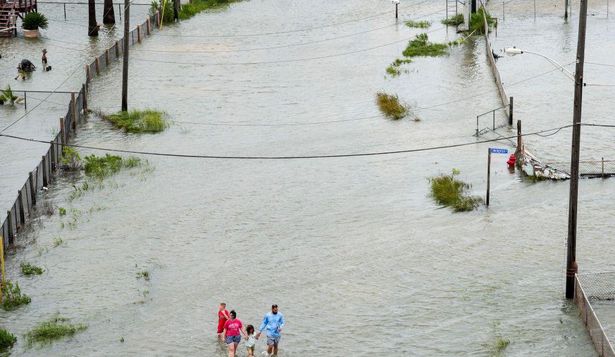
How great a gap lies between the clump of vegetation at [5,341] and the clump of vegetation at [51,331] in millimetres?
450

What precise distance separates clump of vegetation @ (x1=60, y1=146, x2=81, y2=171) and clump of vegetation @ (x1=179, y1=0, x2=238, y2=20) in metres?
35.5

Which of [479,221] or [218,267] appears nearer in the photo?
[218,267]

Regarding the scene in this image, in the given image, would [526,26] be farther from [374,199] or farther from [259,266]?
[259,266]

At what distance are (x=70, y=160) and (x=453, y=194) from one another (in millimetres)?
14348

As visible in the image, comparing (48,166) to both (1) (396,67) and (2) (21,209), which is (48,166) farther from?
(1) (396,67)

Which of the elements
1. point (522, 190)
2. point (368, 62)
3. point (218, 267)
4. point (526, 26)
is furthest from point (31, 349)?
point (526, 26)

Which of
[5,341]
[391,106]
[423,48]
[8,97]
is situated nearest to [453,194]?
[391,106]

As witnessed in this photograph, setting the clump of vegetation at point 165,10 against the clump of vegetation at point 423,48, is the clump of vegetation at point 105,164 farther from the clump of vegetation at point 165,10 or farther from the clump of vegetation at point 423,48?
the clump of vegetation at point 165,10

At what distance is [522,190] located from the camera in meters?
40.4

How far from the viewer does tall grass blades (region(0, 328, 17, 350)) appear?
29.0 metres

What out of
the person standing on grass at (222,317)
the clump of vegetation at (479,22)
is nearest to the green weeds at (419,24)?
the clump of vegetation at (479,22)

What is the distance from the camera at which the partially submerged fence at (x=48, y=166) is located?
3697 centimetres

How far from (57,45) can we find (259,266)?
3832 centimetres

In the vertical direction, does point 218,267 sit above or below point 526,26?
below
